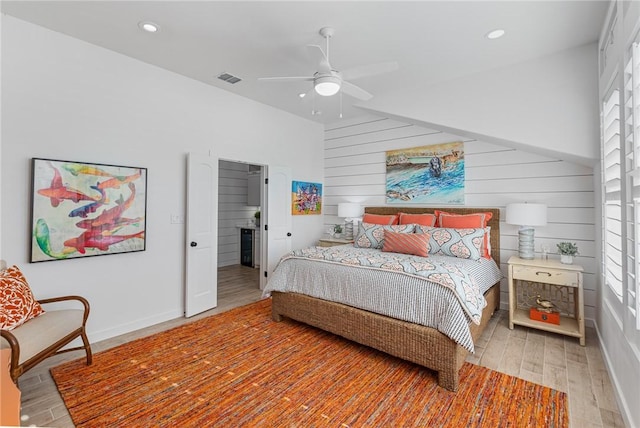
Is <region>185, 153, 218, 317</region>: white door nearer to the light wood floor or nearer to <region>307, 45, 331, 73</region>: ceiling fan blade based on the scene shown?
the light wood floor

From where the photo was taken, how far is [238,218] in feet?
24.1

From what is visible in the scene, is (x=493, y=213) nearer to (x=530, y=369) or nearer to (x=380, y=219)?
(x=380, y=219)

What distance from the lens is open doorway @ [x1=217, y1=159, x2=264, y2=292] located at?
689 cm

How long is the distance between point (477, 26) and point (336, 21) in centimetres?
129

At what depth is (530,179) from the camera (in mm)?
3797

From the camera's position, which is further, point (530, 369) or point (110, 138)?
point (110, 138)

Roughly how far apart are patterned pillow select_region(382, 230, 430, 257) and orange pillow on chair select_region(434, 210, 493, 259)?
0.49m

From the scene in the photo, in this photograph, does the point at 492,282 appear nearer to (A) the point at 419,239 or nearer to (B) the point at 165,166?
(A) the point at 419,239

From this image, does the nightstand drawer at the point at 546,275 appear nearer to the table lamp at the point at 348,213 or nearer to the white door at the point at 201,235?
the table lamp at the point at 348,213

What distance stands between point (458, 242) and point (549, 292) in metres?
1.31

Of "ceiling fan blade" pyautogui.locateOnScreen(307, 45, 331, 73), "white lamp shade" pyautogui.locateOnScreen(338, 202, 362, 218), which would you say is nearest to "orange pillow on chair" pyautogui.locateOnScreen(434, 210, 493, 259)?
"white lamp shade" pyautogui.locateOnScreen(338, 202, 362, 218)

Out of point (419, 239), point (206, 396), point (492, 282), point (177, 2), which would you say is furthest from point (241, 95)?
point (492, 282)

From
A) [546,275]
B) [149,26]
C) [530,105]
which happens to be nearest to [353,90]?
[149,26]

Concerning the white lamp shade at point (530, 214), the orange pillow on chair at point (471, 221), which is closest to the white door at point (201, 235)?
the orange pillow on chair at point (471, 221)
